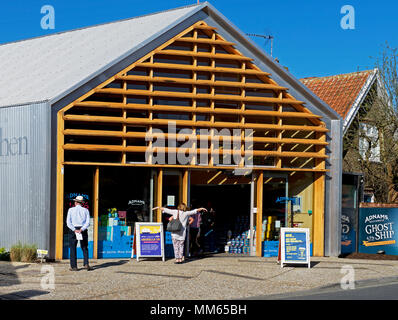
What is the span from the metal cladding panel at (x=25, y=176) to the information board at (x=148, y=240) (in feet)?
7.31

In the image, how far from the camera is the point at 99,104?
56.3 ft

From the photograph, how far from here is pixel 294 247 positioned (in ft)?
54.8

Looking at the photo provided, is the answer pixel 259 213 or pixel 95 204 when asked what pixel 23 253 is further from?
pixel 259 213

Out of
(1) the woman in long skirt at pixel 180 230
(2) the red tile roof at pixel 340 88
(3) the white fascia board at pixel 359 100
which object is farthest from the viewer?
(2) the red tile roof at pixel 340 88

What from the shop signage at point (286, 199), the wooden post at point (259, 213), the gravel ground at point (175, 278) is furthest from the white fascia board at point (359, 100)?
the gravel ground at point (175, 278)

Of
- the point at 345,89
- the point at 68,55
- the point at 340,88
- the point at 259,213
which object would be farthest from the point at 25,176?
the point at 340,88

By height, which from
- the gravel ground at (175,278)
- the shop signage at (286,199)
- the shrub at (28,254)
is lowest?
the gravel ground at (175,278)

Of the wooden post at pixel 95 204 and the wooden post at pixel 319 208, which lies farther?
the wooden post at pixel 319 208

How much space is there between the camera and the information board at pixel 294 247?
1661 centimetres

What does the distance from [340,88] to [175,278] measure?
56.8 feet

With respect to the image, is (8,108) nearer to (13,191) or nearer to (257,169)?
(13,191)

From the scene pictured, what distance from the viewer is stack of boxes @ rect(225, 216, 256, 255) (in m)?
19.6

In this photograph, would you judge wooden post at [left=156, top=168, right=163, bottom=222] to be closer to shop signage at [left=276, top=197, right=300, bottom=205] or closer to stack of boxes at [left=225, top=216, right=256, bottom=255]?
stack of boxes at [left=225, top=216, right=256, bottom=255]

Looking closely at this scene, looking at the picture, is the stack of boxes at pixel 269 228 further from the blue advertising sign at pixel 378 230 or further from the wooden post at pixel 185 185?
the blue advertising sign at pixel 378 230
